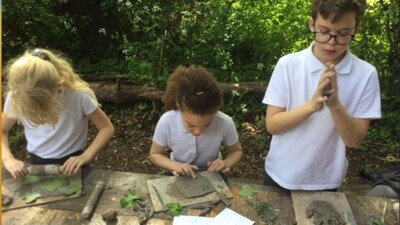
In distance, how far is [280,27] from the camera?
18.9ft

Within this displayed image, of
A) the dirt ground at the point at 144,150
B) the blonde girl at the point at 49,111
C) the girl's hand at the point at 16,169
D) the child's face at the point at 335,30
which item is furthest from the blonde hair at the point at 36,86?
the dirt ground at the point at 144,150

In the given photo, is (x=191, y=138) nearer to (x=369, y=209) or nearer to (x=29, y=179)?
(x=29, y=179)

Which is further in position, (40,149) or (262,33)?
(262,33)

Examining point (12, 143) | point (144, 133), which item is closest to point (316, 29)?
point (144, 133)

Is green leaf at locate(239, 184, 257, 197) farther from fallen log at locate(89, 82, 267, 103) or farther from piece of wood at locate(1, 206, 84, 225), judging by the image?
fallen log at locate(89, 82, 267, 103)

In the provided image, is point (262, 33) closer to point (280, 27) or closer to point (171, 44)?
point (280, 27)

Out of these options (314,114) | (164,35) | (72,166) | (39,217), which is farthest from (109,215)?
(164,35)

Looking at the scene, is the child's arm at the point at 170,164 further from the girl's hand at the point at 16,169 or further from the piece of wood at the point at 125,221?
the girl's hand at the point at 16,169

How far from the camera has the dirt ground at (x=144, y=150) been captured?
429 centimetres

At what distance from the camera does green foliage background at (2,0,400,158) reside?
5.32 metres

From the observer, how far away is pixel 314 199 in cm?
198

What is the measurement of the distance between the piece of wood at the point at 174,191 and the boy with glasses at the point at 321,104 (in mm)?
337

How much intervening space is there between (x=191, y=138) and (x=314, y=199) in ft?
2.65

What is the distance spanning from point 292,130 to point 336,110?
14.3 inches
